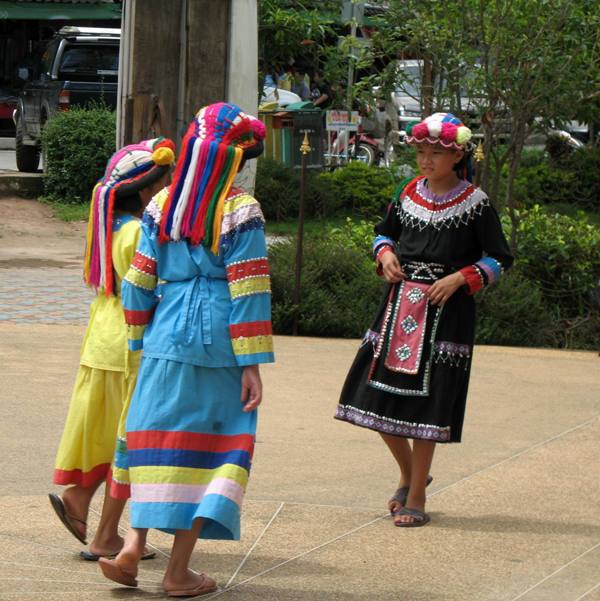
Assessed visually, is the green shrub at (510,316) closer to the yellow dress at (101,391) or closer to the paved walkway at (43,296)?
the paved walkway at (43,296)

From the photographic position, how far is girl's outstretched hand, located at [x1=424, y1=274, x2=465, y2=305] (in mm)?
5535

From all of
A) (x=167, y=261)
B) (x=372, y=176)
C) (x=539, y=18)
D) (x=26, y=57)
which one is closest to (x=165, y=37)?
(x=539, y=18)

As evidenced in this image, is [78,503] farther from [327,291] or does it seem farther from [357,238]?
[357,238]

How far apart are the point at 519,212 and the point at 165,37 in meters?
4.30

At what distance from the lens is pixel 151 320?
466cm

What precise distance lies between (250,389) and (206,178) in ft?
2.33

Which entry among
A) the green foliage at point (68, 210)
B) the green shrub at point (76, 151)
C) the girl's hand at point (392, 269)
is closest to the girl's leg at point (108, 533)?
the girl's hand at point (392, 269)

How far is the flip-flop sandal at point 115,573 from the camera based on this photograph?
4.48 metres

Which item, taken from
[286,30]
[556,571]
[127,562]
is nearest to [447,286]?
[556,571]

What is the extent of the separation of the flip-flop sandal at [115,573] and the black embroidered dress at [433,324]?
1.48 m

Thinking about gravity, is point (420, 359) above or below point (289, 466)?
above

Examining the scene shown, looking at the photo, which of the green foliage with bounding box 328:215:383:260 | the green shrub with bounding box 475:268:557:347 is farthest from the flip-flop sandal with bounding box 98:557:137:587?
the green foliage with bounding box 328:215:383:260

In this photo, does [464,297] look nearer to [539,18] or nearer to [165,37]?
[165,37]

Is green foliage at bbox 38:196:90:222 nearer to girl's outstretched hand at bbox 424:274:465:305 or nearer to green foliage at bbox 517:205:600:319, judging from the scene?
green foliage at bbox 517:205:600:319
